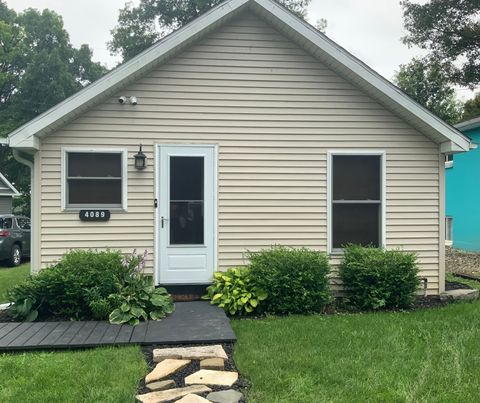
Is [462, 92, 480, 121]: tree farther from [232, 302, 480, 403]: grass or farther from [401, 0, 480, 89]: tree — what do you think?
[232, 302, 480, 403]: grass

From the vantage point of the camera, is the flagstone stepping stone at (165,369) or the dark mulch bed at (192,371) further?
the flagstone stepping stone at (165,369)

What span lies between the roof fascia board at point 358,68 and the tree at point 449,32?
33.6 feet

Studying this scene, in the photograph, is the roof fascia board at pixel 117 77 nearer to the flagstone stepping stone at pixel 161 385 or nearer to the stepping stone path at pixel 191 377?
the stepping stone path at pixel 191 377

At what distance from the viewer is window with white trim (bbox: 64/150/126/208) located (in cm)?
670

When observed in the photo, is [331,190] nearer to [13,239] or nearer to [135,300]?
[135,300]

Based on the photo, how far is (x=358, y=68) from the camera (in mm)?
→ 6691

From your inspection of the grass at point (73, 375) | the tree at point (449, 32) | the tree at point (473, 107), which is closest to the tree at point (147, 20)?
the tree at point (473, 107)

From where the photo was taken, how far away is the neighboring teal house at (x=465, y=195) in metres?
14.2

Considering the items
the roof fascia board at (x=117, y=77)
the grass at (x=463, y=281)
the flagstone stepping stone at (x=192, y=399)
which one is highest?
Result: the roof fascia board at (x=117, y=77)

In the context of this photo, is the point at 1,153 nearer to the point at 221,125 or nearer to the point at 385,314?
the point at 221,125

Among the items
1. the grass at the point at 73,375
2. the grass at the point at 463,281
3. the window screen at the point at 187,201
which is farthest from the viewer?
the grass at the point at 463,281

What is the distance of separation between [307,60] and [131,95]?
272cm

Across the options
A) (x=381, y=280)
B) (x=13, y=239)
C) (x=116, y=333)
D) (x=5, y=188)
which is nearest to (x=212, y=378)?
(x=116, y=333)

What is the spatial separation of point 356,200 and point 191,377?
425 cm
